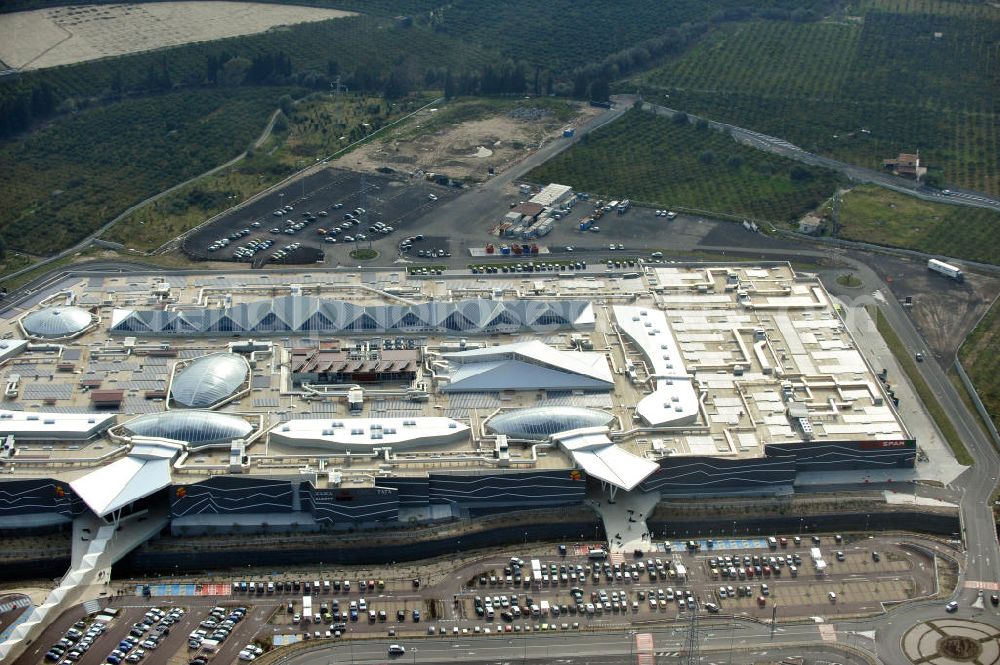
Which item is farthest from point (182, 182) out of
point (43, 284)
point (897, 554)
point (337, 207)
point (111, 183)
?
point (897, 554)

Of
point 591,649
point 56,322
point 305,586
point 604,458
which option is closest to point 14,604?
point 305,586

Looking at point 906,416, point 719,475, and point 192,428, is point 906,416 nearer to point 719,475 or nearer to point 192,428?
point 719,475

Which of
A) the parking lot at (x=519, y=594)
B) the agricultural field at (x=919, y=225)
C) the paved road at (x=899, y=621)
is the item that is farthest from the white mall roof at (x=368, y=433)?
the agricultural field at (x=919, y=225)

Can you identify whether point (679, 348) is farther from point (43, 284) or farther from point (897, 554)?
point (43, 284)

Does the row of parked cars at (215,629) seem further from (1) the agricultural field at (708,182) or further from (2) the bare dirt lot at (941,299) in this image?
(1) the agricultural field at (708,182)

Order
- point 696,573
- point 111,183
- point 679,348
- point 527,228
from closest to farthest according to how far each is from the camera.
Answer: point 696,573 < point 679,348 < point 527,228 < point 111,183

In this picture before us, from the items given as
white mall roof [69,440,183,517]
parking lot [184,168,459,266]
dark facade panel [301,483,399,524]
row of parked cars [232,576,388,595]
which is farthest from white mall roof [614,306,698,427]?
white mall roof [69,440,183,517]
